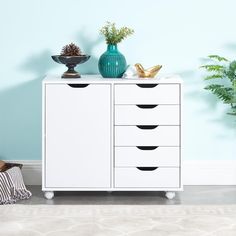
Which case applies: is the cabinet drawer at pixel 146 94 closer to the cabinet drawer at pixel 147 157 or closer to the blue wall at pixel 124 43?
the cabinet drawer at pixel 147 157

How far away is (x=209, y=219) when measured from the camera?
411 cm

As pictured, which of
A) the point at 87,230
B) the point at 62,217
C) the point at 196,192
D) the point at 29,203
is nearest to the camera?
the point at 87,230

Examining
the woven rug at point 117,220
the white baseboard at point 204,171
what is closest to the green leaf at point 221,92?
the white baseboard at point 204,171

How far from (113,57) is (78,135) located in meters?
0.53

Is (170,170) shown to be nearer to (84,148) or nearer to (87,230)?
(84,148)

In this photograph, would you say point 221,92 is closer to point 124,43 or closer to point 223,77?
point 223,77

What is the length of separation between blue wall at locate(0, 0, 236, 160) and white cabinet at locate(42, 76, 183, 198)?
41cm

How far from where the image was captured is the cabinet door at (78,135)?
4562 mm

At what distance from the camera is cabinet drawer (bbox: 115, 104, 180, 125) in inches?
180

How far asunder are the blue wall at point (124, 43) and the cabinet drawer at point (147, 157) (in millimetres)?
388

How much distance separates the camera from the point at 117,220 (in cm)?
409

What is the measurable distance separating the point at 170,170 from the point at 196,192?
325 mm

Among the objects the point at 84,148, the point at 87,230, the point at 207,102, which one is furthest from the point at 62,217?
the point at 207,102

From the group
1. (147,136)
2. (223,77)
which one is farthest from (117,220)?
(223,77)
